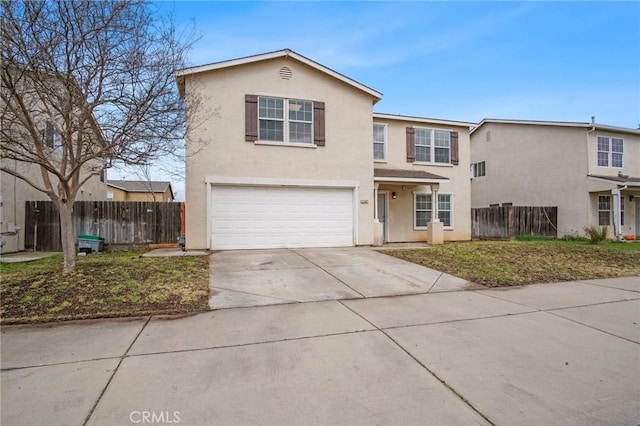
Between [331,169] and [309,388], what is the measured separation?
9.64 metres

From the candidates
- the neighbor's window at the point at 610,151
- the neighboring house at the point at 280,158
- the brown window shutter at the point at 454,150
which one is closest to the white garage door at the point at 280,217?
the neighboring house at the point at 280,158

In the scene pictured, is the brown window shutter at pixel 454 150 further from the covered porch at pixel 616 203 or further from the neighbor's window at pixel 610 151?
the neighbor's window at pixel 610 151

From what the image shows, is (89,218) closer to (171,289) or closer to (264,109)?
(264,109)

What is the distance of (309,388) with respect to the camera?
280cm

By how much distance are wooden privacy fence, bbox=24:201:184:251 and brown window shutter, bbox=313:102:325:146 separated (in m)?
6.04

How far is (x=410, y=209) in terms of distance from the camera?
15.1 metres

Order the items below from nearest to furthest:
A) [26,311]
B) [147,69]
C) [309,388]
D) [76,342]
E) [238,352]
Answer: [309,388]
[238,352]
[76,342]
[26,311]
[147,69]

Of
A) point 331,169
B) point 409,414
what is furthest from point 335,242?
point 409,414

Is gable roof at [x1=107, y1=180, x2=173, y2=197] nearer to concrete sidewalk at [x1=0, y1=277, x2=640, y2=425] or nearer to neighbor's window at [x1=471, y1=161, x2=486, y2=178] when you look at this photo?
neighbor's window at [x1=471, y1=161, x2=486, y2=178]

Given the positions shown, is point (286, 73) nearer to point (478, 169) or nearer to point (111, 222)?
point (111, 222)

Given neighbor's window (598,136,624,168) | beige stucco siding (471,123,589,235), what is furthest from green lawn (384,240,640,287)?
neighbor's window (598,136,624,168)

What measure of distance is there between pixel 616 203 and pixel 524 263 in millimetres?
11021

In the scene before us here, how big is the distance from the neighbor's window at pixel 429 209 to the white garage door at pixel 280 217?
4.45 m

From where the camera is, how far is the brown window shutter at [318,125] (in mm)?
11742
